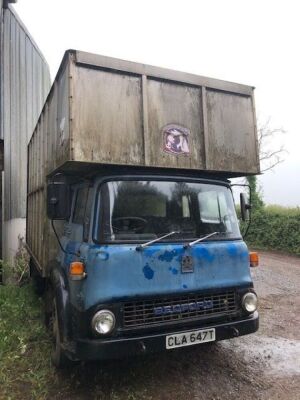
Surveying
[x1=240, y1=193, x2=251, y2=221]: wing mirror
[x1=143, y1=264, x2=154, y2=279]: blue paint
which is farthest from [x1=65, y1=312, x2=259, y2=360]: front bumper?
[x1=240, y1=193, x2=251, y2=221]: wing mirror

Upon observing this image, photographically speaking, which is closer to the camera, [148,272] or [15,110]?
[148,272]

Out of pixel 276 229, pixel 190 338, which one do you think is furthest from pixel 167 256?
pixel 276 229

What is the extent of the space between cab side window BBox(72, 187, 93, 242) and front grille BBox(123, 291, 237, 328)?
2.78 ft

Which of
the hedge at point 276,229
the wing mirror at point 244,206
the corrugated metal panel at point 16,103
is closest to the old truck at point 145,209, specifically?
the wing mirror at point 244,206

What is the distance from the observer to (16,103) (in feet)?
34.0

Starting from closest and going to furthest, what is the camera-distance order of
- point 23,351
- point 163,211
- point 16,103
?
point 163,211, point 23,351, point 16,103

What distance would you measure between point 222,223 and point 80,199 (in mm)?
1596

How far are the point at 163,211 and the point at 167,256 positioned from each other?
489mm

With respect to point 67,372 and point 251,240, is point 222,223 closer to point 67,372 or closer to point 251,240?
point 67,372

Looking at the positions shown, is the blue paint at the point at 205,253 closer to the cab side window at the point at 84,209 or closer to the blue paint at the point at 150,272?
the blue paint at the point at 150,272

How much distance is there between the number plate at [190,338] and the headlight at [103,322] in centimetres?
56

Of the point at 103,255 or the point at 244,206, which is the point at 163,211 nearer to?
the point at 103,255

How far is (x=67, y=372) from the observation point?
4215mm

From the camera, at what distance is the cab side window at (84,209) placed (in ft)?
12.8
